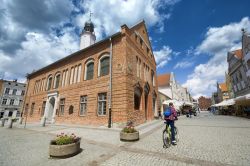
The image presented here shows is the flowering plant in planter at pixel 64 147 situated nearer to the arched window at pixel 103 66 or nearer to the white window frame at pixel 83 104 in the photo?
the arched window at pixel 103 66

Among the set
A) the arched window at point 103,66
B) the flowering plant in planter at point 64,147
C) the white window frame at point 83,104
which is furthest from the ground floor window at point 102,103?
the flowering plant in planter at point 64,147

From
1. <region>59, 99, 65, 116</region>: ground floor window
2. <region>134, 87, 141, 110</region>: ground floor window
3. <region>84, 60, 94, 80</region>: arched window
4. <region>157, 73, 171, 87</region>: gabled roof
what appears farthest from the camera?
<region>157, 73, 171, 87</region>: gabled roof

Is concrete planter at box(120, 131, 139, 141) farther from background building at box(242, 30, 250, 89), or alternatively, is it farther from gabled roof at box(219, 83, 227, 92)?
gabled roof at box(219, 83, 227, 92)

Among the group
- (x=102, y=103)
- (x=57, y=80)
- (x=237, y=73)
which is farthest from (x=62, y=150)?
(x=237, y=73)

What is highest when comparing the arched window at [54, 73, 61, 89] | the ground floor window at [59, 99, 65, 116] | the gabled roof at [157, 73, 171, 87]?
the gabled roof at [157, 73, 171, 87]

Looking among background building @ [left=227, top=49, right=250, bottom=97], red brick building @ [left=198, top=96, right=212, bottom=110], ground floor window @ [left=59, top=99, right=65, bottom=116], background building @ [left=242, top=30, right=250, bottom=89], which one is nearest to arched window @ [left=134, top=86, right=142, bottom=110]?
ground floor window @ [left=59, top=99, right=65, bottom=116]

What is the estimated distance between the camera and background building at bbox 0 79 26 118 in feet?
141

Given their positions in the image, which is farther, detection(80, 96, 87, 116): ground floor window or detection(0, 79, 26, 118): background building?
detection(0, 79, 26, 118): background building

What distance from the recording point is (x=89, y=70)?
54.6 ft

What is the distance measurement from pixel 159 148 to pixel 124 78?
7636 mm

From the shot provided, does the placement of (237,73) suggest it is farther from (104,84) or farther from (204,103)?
(204,103)

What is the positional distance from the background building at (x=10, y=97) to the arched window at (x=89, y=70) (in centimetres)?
3953

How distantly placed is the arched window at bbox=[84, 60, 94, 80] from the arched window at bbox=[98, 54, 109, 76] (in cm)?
130

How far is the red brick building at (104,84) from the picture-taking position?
1302cm
